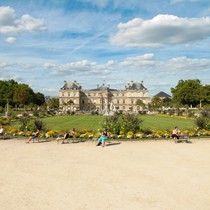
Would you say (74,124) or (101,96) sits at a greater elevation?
(101,96)

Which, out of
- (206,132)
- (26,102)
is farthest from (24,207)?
(26,102)

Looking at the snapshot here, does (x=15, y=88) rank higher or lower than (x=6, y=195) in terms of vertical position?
higher

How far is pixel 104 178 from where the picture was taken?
279 inches

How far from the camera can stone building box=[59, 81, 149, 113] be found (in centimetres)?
8888

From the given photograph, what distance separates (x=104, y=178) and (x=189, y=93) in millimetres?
59636

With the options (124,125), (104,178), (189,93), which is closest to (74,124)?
(124,125)

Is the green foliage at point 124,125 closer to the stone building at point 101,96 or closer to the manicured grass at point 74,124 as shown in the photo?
the manicured grass at point 74,124

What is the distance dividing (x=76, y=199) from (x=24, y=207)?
109 centimetres

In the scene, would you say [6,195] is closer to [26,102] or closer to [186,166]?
[186,166]

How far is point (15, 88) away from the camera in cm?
6384

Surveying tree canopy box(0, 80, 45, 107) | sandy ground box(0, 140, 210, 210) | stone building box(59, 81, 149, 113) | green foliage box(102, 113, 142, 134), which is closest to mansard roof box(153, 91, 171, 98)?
stone building box(59, 81, 149, 113)

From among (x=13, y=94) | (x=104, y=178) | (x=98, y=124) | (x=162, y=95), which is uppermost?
(x=162, y=95)

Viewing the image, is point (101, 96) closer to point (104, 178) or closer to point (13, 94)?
point (13, 94)

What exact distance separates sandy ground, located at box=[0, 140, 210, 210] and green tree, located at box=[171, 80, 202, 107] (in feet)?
176
